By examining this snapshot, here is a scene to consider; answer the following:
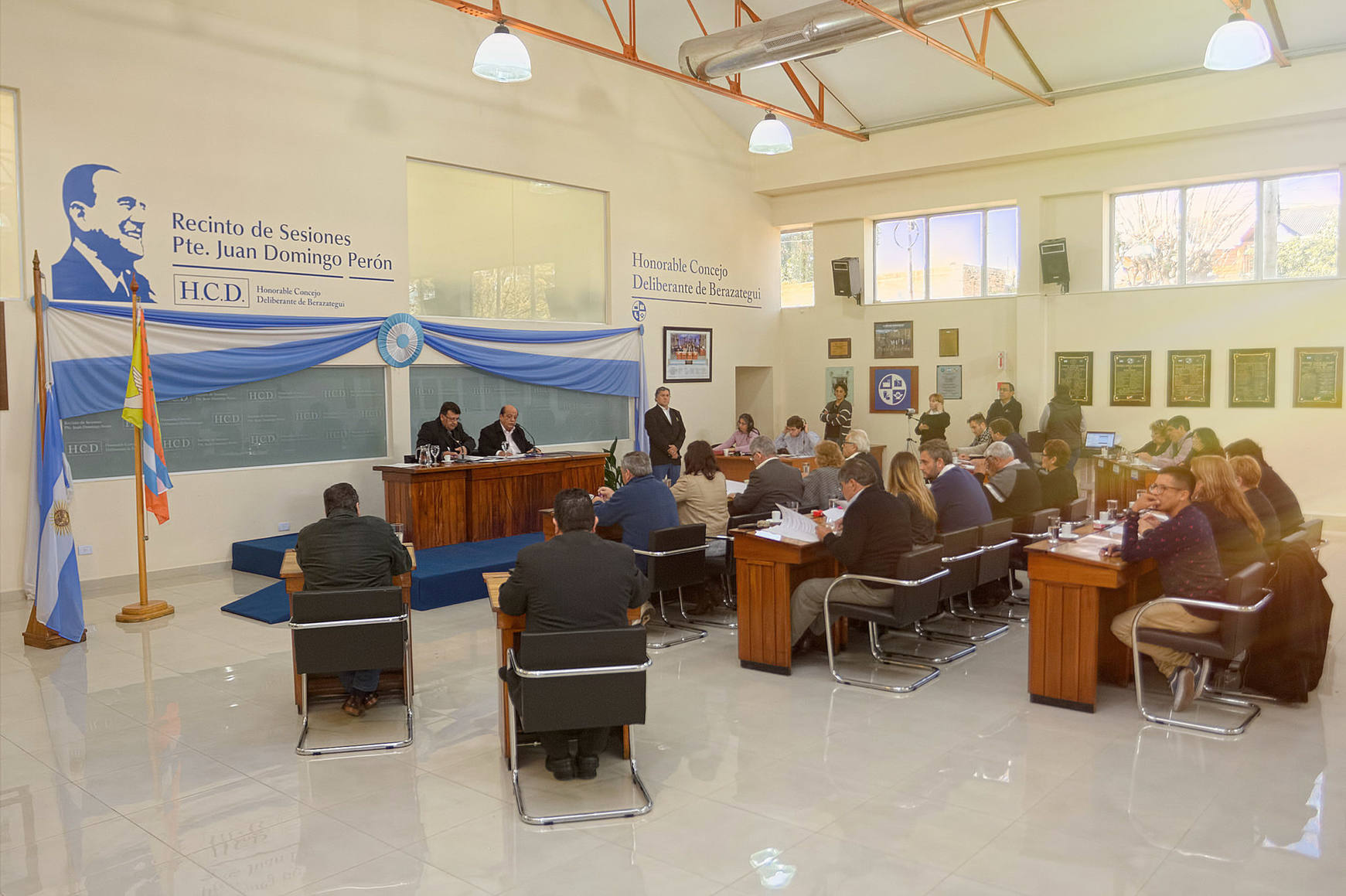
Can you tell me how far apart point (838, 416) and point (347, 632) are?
985 cm

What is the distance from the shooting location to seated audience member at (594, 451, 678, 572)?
6.32 m

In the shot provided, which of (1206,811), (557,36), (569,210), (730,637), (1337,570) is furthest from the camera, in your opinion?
(569,210)

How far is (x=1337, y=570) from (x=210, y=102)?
10491 mm

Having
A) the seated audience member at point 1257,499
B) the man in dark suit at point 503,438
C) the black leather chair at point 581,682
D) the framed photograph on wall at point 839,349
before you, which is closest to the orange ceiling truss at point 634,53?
the framed photograph on wall at point 839,349

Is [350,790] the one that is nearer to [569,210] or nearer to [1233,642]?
[1233,642]

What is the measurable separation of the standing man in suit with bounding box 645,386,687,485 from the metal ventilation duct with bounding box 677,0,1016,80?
3.67 metres

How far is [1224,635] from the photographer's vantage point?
14.9ft

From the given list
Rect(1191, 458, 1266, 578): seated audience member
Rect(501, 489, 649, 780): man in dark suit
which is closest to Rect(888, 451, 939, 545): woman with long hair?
Rect(1191, 458, 1266, 578): seated audience member

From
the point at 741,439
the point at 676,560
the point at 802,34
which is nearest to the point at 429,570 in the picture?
the point at 676,560

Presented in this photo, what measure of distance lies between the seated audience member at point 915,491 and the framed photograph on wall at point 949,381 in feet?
25.0

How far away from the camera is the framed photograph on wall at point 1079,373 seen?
38.9 ft

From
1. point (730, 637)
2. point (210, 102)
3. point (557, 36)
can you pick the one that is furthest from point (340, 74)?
point (730, 637)

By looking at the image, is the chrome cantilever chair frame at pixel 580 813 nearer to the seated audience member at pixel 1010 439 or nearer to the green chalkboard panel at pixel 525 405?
Answer: the seated audience member at pixel 1010 439

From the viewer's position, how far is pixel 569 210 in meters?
11.8
